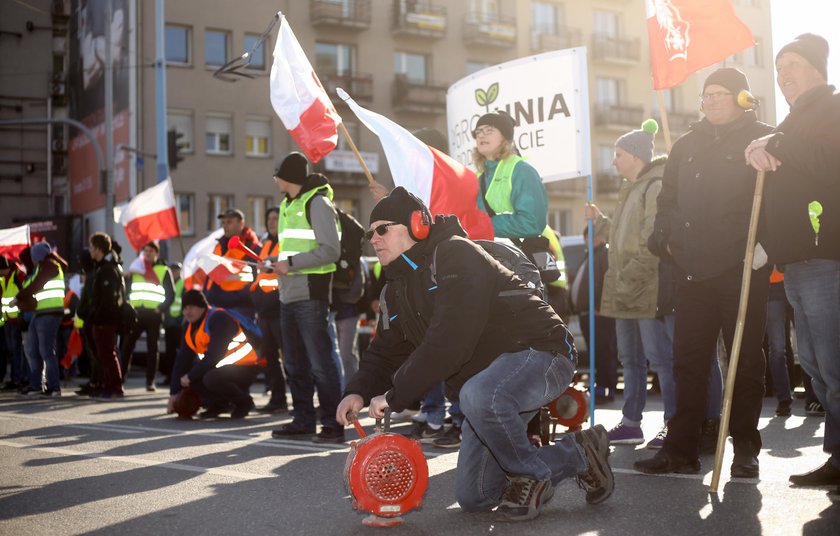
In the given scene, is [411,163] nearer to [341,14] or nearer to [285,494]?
[285,494]

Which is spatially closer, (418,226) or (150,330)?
(418,226)

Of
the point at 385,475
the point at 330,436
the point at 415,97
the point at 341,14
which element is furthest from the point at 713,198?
the point at 415,97

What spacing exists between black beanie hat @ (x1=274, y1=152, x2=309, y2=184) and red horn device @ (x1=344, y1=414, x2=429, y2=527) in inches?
150

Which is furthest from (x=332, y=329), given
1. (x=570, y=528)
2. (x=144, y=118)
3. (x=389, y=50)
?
(x=389, y=50)

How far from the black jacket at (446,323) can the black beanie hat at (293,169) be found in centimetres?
316

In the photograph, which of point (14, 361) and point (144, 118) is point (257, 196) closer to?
point (144, 118)

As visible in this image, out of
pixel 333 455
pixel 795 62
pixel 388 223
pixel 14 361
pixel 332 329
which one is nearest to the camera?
pixel 388 223

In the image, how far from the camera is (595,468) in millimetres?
5074

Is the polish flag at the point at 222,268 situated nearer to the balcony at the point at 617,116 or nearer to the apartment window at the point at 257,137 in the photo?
the apartment window at the point at 257,137

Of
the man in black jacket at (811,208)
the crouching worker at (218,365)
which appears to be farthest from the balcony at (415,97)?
the man in black jacket at (811,208)

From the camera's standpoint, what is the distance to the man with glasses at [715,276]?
5777mm

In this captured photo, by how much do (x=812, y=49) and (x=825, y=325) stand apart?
1332mm

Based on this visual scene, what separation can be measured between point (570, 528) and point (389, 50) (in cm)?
3741

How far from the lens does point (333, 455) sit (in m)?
7.16
